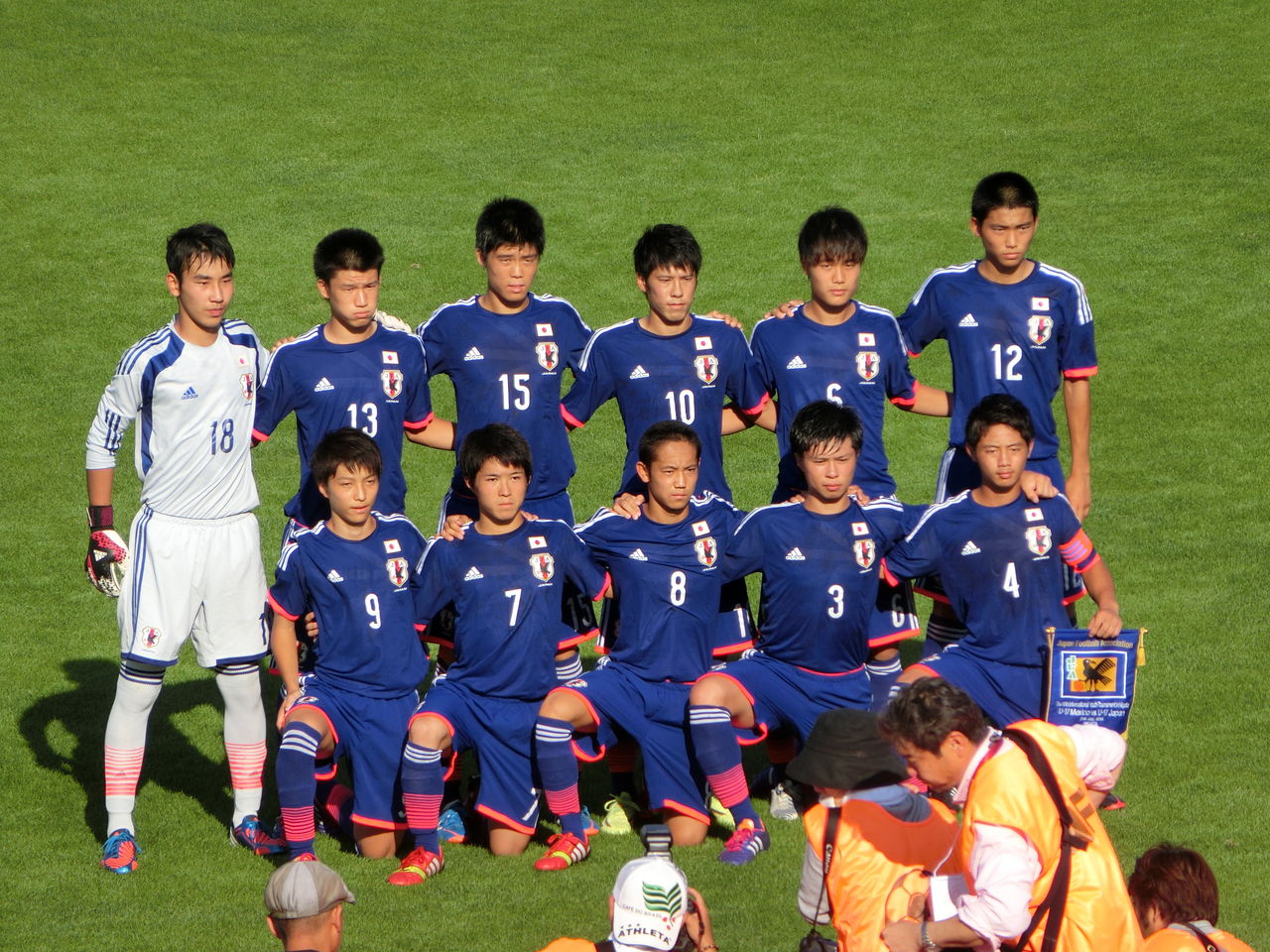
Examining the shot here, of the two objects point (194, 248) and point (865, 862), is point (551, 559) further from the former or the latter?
point (865, 862)

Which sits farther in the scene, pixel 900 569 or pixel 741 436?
pixel 741 436

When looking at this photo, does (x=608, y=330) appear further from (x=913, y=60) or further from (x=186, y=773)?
(x=913, y=60)

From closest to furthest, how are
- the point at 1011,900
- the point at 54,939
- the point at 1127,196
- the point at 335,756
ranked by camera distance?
the point at 1011,900 < the point at 54,939 < the point at 335,756 < the point at 1127,196

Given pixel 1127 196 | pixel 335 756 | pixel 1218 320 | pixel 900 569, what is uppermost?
pixel 1127 196

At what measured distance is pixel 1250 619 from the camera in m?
9.20

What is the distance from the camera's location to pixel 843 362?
25.2ft

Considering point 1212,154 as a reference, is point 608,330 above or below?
below

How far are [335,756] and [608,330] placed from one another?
2375 millimetres

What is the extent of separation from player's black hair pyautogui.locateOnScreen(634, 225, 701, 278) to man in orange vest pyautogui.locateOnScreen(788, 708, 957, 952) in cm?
301

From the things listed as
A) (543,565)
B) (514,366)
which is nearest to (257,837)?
(543,565)

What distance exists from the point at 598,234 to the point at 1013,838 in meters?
11.2

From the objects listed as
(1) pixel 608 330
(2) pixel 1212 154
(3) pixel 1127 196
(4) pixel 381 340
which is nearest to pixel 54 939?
(4) pixel 381 340

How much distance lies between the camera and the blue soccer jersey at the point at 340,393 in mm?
7449

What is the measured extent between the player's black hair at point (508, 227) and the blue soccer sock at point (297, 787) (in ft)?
8.19
